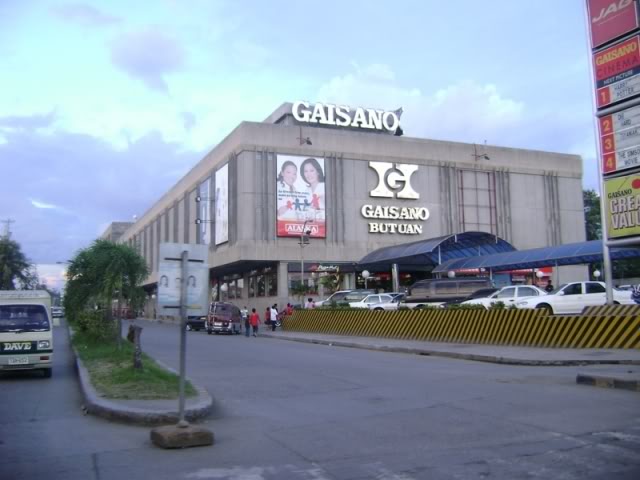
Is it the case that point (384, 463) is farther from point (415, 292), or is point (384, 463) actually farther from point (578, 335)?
point (415, 292)

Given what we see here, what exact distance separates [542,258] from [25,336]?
33.7m

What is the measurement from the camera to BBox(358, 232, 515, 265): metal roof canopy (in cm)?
4409

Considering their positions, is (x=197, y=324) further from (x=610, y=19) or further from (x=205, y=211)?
(x=610, y=19)

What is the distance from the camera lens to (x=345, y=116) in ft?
192

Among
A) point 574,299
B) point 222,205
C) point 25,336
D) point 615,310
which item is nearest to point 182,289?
point 25,336

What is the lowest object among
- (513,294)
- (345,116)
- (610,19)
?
(513,294)

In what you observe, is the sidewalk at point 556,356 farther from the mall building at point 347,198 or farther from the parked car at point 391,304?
the mall building at point 347,198

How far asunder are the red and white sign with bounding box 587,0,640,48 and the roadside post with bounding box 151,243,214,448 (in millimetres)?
15214

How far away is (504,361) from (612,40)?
32.3 ft

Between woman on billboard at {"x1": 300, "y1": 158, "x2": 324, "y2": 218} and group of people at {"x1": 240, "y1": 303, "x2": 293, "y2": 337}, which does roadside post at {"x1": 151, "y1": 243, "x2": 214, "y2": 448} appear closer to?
group of people at {"x1": 240, "y1": 303, "x2": 293, "y2": 337}

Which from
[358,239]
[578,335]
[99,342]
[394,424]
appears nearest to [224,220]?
[358,239]

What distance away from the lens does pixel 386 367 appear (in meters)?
17.5

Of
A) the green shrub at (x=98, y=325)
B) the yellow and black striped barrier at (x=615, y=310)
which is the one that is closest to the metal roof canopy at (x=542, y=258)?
the yellow and black striped barrier at (x=615, y=310)

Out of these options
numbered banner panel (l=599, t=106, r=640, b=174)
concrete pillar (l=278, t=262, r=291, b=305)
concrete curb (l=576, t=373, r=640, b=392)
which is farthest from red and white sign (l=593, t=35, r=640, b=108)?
concrete pillar (l=278, t=262, r=291, b=305)
